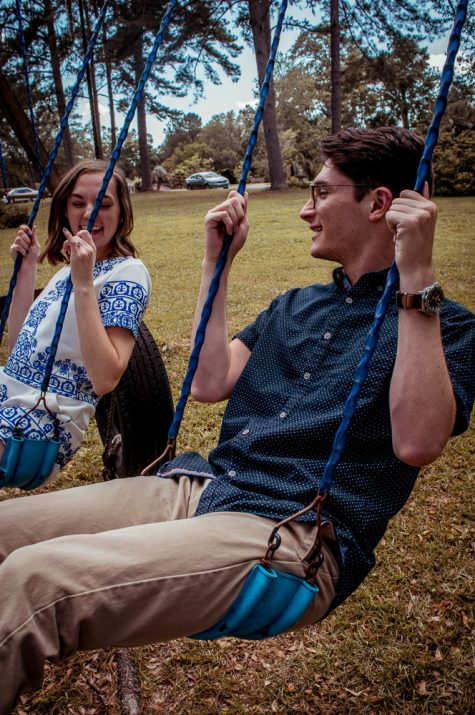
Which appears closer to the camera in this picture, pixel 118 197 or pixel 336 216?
pixel 336 216

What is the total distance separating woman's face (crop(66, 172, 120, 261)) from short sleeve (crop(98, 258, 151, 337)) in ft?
0.48

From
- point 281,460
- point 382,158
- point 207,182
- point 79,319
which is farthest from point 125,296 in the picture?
point 207,182

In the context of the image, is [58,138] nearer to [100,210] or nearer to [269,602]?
[100,210]

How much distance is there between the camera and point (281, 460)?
65.7 inches

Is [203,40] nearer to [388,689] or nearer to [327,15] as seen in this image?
[327,15]

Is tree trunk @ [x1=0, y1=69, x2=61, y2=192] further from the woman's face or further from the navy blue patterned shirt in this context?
the navy blue patterned shirt

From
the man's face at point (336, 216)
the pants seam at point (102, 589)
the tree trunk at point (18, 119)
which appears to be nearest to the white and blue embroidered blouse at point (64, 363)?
the man's face at point (336, 216)

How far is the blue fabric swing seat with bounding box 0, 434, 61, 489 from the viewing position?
6.73ft

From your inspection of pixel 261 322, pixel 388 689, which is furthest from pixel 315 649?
pixel 261 322

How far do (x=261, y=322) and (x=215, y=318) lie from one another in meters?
0.20

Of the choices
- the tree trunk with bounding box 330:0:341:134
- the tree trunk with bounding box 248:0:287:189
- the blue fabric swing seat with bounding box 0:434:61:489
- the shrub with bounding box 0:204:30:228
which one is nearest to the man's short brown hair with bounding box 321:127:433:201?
the blue fabric swing seat with bounding box 0:434:61:489

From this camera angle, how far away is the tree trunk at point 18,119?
306cm

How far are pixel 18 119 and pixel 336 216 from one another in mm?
2159

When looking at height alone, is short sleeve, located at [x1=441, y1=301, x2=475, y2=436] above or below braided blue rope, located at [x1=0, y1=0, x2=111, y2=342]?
below
